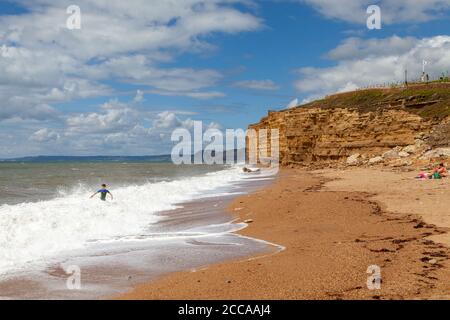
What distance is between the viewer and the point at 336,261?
24.0ft

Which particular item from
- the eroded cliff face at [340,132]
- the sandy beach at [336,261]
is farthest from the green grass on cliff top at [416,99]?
the sandy beach at [336,261]

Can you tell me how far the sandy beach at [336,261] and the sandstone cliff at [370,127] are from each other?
26.2 metres

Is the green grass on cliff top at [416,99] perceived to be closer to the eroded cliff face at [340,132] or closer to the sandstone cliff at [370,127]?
the sandstone cliff at [370,127]

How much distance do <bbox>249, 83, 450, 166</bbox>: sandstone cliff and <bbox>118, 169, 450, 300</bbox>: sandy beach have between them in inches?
1032

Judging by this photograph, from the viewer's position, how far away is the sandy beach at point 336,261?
5875 mm

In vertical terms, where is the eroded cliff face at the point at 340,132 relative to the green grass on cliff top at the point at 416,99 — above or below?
below

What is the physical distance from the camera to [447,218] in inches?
407

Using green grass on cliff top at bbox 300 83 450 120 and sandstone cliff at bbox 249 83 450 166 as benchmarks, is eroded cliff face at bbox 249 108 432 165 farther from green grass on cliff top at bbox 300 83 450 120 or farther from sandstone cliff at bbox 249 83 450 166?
green grass on cliff top at bbox 300 83 450 120

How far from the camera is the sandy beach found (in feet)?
19.3

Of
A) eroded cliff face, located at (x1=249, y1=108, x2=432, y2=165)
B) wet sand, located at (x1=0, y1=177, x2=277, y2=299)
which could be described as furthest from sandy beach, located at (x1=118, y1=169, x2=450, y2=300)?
eroded cliff face, located at (x1=249, y1=108, x2=432, y2=165)

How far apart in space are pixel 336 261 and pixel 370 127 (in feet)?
120

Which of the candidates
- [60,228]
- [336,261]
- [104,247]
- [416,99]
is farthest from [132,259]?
[416,99]

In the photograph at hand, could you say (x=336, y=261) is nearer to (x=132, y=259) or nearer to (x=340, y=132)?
(x=132, y=259)
